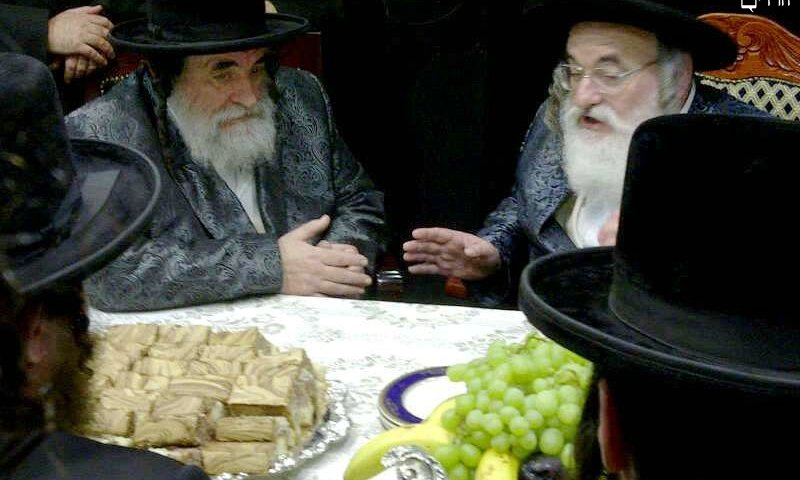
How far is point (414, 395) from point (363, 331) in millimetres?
422

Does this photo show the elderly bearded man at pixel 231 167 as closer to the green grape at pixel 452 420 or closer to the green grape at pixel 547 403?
the green grape at pixel 452 420

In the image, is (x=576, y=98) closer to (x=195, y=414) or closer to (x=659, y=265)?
(x=195, y=414)

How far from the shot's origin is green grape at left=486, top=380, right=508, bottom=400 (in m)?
1.48

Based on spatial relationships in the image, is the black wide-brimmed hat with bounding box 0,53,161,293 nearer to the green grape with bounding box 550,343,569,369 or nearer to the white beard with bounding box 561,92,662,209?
the green grape with bounding box 550,343,569,369

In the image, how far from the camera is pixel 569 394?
1.47m

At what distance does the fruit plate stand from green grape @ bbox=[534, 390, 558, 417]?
32cm

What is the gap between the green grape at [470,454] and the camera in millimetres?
1468

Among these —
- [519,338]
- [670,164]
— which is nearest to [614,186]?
[519,338]

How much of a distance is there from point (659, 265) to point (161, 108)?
7.77 ft

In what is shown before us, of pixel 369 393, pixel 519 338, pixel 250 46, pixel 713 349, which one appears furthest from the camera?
pixel 250 46

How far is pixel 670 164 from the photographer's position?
959 millimetres

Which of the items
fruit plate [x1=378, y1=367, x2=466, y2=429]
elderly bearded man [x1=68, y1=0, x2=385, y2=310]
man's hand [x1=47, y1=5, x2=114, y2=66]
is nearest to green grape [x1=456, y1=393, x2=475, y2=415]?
fruit plate [x1=378, y1=367, x2=466, y2=429]

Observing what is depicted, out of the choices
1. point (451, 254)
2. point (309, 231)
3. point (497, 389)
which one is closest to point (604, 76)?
point (451, 254)

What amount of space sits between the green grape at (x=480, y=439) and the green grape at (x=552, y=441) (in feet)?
0.27
